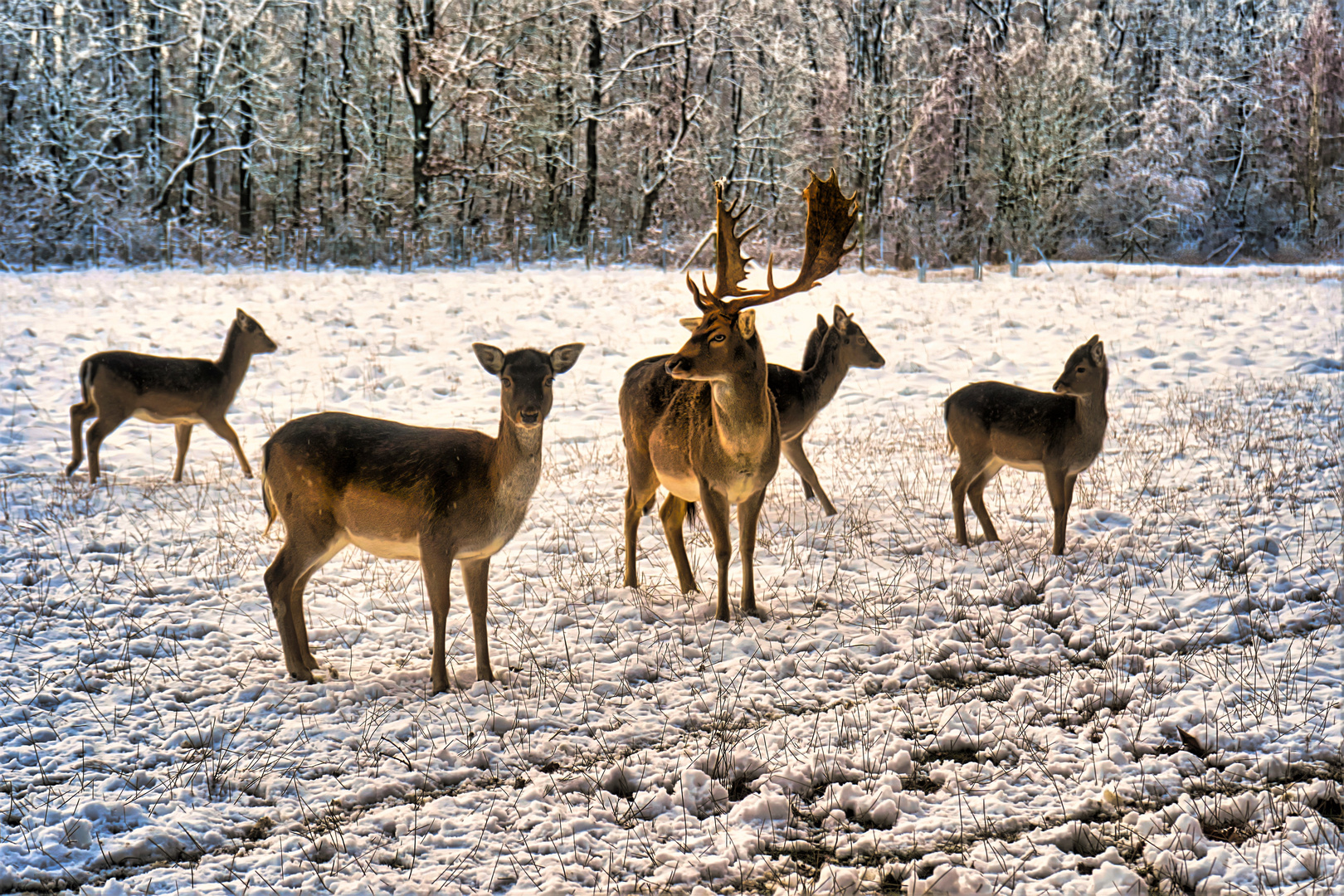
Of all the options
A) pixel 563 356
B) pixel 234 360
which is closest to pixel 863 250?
pixel 234 360

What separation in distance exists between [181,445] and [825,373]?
596 centimetres

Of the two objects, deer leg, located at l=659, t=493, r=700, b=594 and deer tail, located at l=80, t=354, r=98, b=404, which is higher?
deer tail, located at l=80, t=354, r=98, b=404

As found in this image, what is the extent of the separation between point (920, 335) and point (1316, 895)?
47.6ft

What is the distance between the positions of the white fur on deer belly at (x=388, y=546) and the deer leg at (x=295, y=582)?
11 cm

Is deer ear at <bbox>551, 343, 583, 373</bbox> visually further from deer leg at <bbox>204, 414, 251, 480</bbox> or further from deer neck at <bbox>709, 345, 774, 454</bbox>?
deer leg at <bbox>204, 414, 251, 480</bbox>

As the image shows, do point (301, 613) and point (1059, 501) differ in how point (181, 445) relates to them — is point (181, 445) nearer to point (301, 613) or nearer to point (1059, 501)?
point (301, 613)

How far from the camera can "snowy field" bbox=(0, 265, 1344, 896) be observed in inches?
140

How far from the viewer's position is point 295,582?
16.5ft

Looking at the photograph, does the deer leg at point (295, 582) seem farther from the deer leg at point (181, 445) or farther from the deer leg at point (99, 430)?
the deer leg at point (99, 430)

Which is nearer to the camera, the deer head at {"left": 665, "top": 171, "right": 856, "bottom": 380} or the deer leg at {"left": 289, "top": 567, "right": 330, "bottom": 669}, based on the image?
the deer leg at {"left": 289, "top": 567, "right": 330, "bottom": 669}

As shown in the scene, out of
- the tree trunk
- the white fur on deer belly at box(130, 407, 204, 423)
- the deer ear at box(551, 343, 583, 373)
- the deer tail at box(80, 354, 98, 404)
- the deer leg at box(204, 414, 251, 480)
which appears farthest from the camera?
the tree trunk

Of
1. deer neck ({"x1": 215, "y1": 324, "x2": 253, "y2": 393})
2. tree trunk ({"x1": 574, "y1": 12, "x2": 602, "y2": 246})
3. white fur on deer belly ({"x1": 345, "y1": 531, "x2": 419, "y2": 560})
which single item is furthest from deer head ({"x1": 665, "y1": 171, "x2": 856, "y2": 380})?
tree trunk ({"x1": 574, "y1": 12, "x2": 602, "y2": 246})

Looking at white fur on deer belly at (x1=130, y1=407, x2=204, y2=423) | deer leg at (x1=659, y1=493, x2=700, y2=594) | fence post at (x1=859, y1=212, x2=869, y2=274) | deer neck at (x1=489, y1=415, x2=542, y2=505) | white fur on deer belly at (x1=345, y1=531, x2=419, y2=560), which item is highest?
fence post at (x1=859, y1=212, x2=869, y2=274)

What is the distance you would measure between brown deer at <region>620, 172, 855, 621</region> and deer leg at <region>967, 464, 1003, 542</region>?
1.97 m
